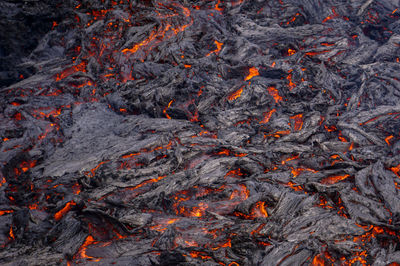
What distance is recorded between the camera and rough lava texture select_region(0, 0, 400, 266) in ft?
10.2

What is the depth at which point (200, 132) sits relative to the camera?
4801mm

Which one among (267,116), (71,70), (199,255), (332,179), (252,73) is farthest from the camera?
(71,70)

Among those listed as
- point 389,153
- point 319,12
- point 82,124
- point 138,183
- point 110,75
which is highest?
point 319,12

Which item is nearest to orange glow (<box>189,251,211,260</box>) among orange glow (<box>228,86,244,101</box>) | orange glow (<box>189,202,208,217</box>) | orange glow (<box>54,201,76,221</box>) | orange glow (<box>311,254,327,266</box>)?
orange glow (<box>189,202,208,217</box>)

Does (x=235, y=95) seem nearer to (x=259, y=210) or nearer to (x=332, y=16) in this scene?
(x=259, y=210)

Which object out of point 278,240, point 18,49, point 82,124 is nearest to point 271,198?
point 278,240

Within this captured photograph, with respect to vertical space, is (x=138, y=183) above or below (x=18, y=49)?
below

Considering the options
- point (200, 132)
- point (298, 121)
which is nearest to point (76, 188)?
point (200, 132)

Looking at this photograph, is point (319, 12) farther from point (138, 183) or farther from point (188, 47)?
point (138, 183)

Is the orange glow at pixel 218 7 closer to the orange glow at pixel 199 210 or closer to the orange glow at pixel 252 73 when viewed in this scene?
the orange glow at pixel 252 73

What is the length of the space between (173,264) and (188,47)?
4856mm

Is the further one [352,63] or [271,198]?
[352,63]

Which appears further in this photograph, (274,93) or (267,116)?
(274,93)

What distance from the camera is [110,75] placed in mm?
6238
